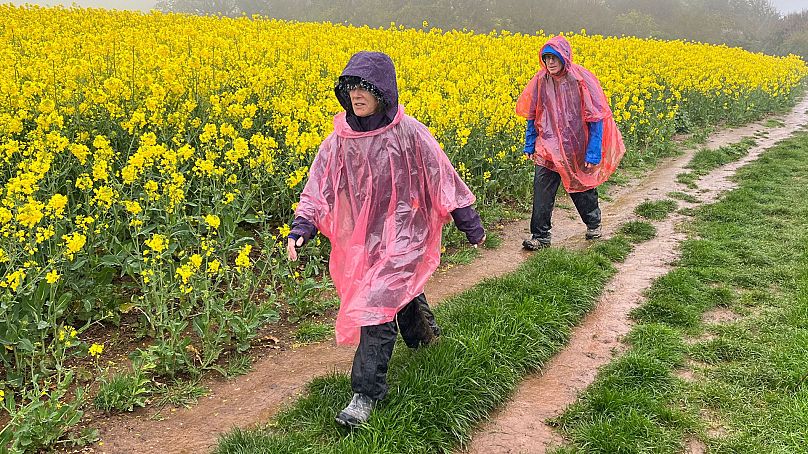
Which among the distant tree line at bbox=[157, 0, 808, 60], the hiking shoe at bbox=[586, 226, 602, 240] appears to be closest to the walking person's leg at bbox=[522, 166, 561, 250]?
the hiking shoe at bbox=[586, 226, 602, 240]

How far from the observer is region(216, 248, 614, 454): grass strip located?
3098 mm

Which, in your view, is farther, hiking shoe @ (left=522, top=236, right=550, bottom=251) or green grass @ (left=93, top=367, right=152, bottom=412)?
hiking shoe @ (left=522, top=236, right=550, bottom=251)

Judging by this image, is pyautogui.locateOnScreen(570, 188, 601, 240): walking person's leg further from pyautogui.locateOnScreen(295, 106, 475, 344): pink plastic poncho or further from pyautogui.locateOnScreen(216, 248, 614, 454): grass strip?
pyautogui.locateOnScreen(295, 106, 475, 344): pink plastic poncho

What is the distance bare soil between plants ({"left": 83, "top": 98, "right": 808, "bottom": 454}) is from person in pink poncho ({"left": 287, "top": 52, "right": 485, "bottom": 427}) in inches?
23.8

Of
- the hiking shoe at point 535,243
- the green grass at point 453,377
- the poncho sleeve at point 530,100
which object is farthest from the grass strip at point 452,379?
the poncho sleeve at point 530,100

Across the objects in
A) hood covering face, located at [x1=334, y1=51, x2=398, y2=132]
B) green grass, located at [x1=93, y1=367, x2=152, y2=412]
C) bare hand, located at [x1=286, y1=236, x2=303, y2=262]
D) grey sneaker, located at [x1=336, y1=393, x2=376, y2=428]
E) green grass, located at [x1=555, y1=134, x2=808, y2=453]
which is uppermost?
hood covering face, located at [x1=334, y1=51, x2=398, y2=132]

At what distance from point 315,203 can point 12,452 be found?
5.37 ft

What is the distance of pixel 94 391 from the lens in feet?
11.7

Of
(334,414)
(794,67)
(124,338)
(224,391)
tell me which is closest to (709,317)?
(334,414)

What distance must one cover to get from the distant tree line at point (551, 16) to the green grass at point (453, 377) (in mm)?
31974

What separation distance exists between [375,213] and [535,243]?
310cm

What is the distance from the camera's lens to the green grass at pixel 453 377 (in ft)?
10.2

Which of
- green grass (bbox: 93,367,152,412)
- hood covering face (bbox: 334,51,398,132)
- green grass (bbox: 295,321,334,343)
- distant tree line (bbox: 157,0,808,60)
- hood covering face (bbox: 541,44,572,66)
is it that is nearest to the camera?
hood covering face (bbox: 334,51,398,132)

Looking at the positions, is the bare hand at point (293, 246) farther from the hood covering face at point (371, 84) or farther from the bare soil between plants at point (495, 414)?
the bare soil between plants at point (495, 414)
